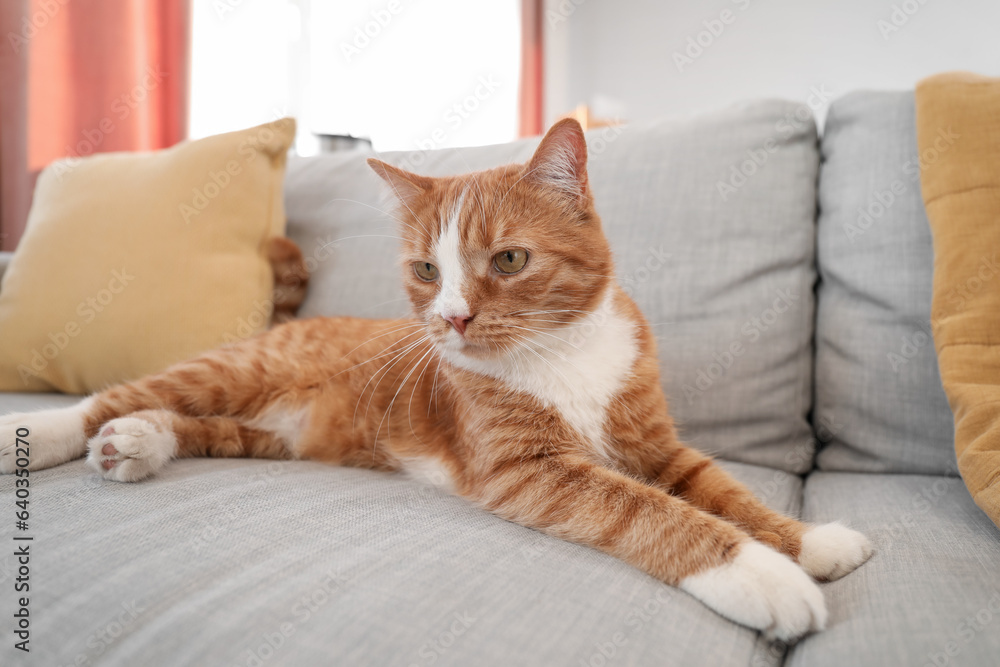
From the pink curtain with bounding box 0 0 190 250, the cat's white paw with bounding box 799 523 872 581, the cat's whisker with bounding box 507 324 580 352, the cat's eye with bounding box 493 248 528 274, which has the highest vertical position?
the pink curtain with bounding box 0 0 190 250

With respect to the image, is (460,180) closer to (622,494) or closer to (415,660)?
(622,494)

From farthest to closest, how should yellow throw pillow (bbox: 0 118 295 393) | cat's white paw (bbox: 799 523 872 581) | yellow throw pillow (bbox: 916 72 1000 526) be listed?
1. yellow throw pillow (bbox: 0 118 295 393)
2. yellow throw pillow (bbox: 916 72 1000 526)
3. cat's white paw (bbox: 799 523 872 581)

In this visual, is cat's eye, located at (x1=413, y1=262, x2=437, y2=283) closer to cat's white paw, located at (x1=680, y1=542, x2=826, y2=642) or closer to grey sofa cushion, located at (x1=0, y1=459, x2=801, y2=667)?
grey sofa cushion, located at (x1=0, y1=459, x2=801, y2=667)

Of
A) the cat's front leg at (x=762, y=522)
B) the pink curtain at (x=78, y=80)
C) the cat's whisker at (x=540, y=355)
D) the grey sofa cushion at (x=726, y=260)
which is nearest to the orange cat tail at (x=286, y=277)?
the grey sofa cushion at (x=726, y=260)

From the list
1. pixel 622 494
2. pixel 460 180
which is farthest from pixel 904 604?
pixel 460 180

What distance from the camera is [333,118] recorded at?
A: 383cm

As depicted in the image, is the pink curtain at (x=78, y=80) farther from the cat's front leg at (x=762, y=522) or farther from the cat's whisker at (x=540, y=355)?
the cat's front leg at (x=762, y=522)

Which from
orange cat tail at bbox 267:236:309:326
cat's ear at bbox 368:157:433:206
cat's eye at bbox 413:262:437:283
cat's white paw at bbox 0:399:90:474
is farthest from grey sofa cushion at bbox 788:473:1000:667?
orange cat tail at bbox 267:236:309:326

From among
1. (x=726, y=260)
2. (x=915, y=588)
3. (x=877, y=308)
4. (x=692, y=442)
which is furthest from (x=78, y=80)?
(x=915, y=588)

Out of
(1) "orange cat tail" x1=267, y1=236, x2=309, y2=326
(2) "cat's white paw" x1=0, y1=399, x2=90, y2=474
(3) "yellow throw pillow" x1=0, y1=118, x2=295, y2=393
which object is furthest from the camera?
(1) "orange cat tail" x1=267, y1=236, x2=309, y2=326

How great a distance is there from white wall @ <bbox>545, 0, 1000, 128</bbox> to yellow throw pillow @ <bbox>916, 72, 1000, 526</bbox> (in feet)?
6.82

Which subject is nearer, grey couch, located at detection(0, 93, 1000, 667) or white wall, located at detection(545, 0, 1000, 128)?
grey couch, located at detection(0, 93, 1000, 667)

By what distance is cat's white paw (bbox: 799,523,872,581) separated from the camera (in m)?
0.96

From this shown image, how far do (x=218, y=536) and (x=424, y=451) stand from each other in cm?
58
